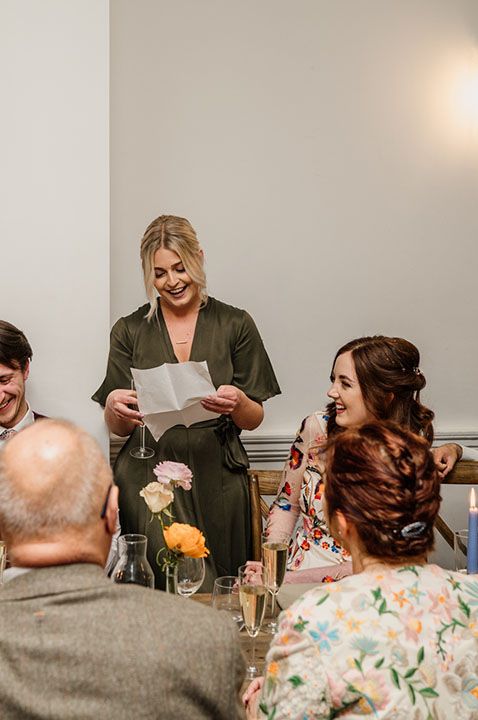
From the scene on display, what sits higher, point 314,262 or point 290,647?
point 314,262

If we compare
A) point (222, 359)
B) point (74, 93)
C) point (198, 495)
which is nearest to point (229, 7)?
point (74, 93)

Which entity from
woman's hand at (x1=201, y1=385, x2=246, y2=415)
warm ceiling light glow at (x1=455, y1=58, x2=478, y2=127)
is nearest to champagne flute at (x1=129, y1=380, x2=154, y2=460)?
woman's hand at (x1=201, y1=385, x2=246, y2=415)

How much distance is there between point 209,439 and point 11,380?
68 centimetres

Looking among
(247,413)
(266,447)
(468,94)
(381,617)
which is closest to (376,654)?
(381,617)

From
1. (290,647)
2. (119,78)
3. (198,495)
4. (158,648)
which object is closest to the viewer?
(158,648)

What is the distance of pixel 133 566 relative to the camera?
174cm

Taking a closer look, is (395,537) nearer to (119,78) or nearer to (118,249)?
(118,249)

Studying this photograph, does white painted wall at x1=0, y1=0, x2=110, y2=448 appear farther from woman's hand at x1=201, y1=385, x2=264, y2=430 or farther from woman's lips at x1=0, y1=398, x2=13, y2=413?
woman's hand at x1=201, y1=385, x2=264, y2=430

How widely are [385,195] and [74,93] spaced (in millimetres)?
1604

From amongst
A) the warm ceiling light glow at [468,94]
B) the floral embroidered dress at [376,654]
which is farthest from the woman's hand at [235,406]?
the warm ceiling light glow at [468,94]

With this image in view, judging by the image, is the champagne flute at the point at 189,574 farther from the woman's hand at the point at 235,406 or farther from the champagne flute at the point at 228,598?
the woman's hand at the point at 235,406

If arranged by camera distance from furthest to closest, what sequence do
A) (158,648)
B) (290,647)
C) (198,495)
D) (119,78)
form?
(119,78) → (198,495) → (290,647) → (158,648)

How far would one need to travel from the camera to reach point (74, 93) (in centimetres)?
290

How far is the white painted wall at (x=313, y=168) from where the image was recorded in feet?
12.1
